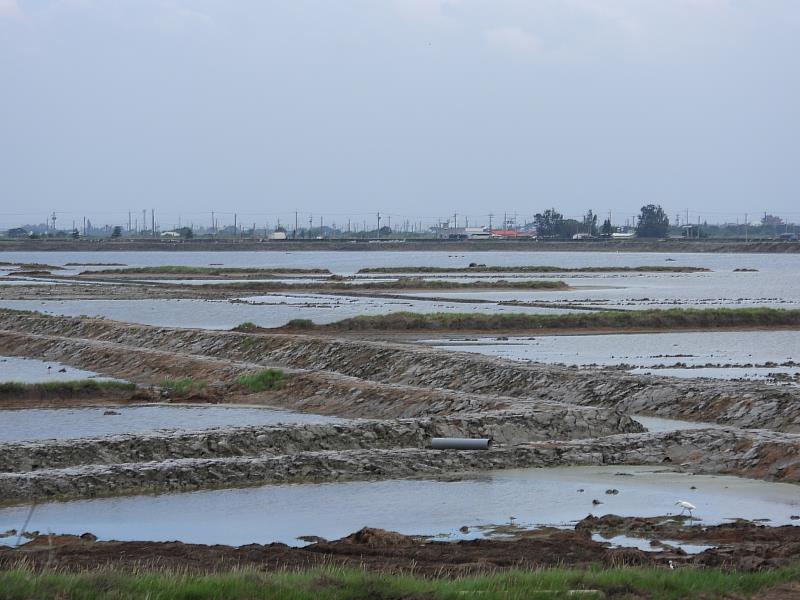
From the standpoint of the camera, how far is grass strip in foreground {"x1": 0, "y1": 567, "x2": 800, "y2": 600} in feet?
28.8

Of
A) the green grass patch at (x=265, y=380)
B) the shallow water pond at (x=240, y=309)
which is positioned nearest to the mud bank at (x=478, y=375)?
the green grass patch at (x=265, y=380)

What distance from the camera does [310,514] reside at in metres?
14.4

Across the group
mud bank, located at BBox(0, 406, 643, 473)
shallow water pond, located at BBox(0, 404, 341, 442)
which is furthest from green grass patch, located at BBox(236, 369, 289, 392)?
mud bank, located at BBox(0, 406, 643, 473)

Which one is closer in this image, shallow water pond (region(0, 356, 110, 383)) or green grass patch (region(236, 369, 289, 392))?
green grass patch (region(236, 369, 289, 392))

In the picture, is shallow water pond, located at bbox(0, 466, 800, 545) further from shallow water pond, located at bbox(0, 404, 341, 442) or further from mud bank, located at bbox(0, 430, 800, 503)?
shallow water pond, located at bbox(0, 404, 341, 442)

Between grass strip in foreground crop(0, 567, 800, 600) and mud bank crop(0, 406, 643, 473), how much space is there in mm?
8273

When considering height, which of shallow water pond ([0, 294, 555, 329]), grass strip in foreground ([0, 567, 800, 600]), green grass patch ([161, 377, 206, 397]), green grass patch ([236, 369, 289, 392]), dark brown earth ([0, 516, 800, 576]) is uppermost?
grass strip in foreground ([0, 567, 800, 600])

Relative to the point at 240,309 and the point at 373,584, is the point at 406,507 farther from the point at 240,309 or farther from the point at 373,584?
the point at 240,309

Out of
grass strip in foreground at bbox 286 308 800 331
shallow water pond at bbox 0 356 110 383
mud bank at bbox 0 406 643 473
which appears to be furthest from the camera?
grass strip in foreground at bbox 286 308 800 331

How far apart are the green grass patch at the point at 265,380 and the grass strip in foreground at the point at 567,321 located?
52.3ft

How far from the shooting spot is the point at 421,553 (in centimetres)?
1124

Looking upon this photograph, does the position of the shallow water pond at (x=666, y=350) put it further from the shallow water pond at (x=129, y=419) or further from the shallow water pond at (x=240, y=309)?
the shallow water pond at (x=240, y=309)

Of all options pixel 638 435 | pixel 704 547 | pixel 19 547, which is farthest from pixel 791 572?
pixel 638 435

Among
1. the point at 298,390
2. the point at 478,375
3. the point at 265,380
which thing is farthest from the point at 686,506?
the point at 265,380
